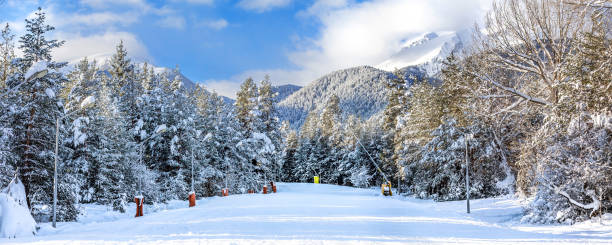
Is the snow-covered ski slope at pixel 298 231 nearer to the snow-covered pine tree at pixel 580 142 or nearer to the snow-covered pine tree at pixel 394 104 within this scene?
the snow-covered pine tree at pixel 580 142

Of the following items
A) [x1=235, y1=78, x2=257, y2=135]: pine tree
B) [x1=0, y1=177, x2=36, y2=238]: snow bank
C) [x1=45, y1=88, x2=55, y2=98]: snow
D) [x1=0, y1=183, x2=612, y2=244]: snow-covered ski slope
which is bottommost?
[x1=0, y1=183, x2=612, y2=244]: snow-covered ski slope

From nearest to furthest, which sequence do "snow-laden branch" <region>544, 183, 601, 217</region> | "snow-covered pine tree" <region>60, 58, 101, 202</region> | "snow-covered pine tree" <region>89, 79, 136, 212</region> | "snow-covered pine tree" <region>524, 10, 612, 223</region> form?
1. "snow-covered pine tree" <region>524, 10, 612, 223</region>
2. "snow-laden branch" <region>544, 183, 601, 217</region>
3. "snow-covered pine tree" <region>60, 58, 101, 202</region>
4. "snow-covered pine tree" <region>89, 79, 136, 212</region>

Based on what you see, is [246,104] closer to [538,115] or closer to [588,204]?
[538,115]

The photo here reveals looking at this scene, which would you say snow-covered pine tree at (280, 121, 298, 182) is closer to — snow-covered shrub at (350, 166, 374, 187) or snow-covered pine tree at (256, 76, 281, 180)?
snow-covered shrub at (350, 166, 374, 187)

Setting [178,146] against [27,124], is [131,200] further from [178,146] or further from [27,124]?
[27,124]

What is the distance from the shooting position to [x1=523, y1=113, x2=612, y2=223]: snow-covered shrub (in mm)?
14000

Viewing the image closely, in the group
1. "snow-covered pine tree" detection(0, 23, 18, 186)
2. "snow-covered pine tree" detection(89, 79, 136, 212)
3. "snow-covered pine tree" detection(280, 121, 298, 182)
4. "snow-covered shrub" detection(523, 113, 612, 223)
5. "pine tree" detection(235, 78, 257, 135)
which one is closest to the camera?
"snow-covered shrub" detection(523, 113, 612, 223)

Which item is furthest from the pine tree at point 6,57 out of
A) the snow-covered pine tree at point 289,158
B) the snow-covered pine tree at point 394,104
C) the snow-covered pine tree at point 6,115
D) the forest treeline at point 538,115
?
the snow-covered pine tree at point 289,158

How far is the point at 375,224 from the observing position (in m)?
13.3

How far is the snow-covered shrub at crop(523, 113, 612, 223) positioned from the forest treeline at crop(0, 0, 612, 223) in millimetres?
58

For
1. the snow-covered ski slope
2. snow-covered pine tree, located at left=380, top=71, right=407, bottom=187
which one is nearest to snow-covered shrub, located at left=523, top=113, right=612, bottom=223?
the snow-covered ski slope

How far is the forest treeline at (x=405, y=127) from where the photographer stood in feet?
47.5

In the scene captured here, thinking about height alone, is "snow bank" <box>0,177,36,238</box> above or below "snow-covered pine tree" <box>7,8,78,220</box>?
below

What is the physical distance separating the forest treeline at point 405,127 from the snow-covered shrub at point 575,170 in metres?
0.06
